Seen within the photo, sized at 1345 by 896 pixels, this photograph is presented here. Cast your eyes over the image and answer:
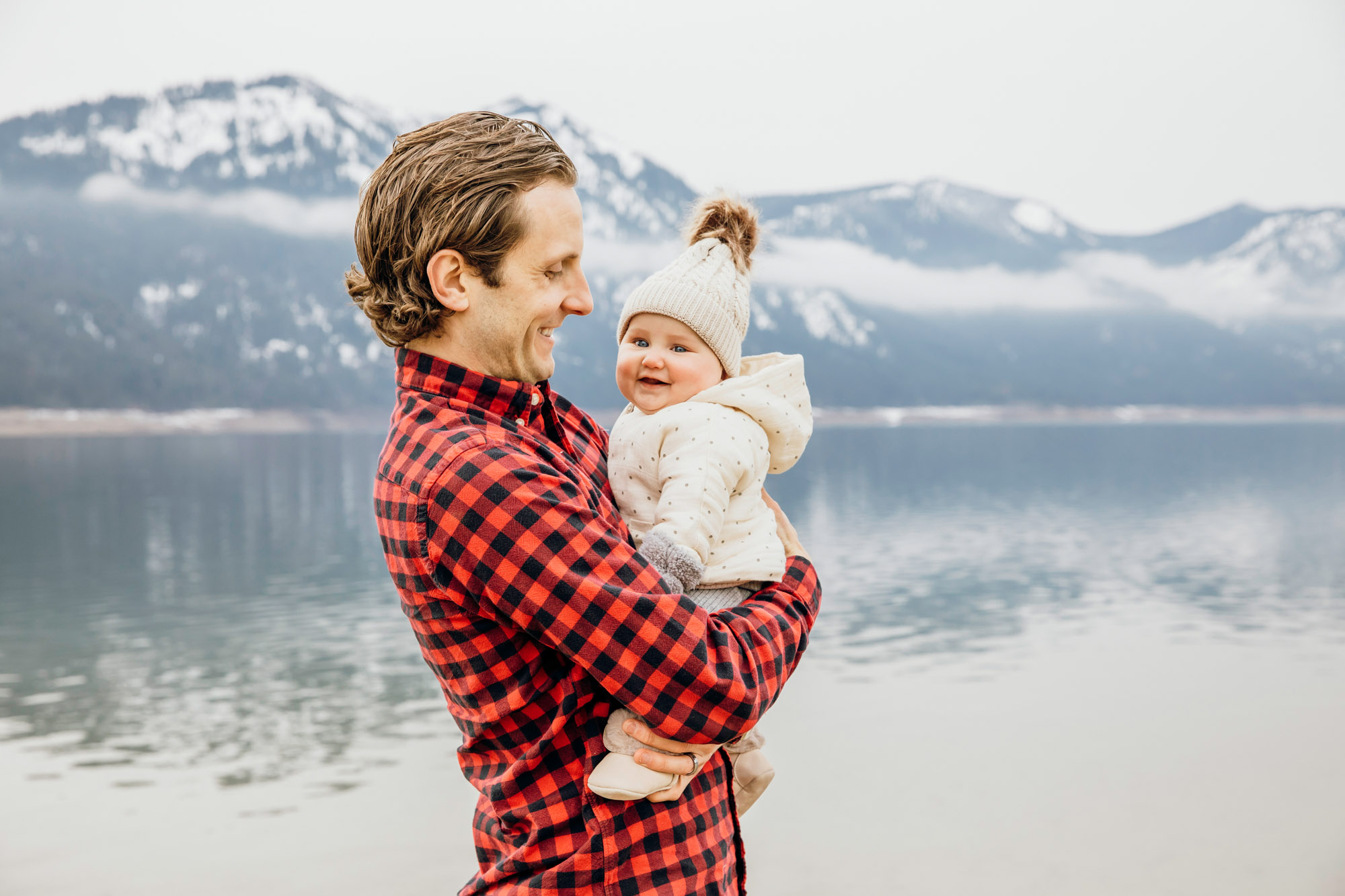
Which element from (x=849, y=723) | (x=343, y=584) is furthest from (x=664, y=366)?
(x=343, y=584)

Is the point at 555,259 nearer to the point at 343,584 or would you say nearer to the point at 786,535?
the point at 786,535

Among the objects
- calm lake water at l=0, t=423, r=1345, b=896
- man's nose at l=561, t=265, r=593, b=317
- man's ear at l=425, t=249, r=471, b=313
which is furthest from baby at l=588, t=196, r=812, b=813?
calm lake water at l=0, t=423, r=1345, b=896

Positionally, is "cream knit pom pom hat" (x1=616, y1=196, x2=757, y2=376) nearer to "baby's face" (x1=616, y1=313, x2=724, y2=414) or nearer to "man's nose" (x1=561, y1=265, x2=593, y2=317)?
"baby's face" (x1=616, y1=313, x2=724, y2=414)

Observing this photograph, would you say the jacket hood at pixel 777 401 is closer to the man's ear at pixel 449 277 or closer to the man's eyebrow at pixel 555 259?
the man's eyebrow at pixel 555 259

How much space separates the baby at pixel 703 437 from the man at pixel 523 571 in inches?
4.0

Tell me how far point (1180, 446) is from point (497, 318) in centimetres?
12657

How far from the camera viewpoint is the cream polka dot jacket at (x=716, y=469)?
2.05 metres

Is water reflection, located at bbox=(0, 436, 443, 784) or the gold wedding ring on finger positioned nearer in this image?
the gold wedding ring on finger

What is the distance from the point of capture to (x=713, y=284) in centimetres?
245

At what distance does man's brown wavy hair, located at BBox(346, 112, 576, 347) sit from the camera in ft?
5.86

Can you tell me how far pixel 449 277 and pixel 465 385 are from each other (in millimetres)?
Answer: 189

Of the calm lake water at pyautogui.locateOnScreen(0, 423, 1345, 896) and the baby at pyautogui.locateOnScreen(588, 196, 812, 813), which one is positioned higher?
the baby at pyautogui.locateOnScreen(588, 196, 812, 813)

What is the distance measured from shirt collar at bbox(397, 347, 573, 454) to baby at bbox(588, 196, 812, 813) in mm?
347

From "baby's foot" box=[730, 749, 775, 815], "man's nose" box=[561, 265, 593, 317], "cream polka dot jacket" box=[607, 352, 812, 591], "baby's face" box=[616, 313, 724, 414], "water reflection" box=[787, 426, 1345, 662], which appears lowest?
"water reflection" box=[787, 426, 1345, 662]
